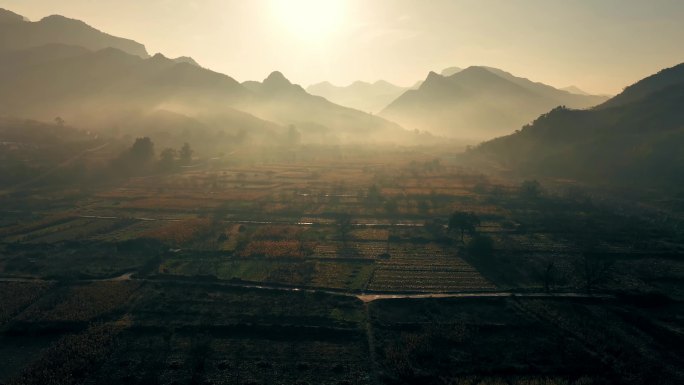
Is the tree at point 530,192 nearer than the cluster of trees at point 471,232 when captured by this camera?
No

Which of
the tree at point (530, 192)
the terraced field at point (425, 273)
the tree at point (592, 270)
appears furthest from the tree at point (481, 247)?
the tree at point (530, 192)

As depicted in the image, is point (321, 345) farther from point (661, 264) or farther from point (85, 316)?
point (661, 264)

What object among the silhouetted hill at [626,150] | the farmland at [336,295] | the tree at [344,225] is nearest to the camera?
the farmland at [336,295]

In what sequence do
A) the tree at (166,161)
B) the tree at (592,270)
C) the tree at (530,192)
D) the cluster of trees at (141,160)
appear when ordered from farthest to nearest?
the tree at (166,161), the cluster of trees at (141,160), the tree at (530,192), the tree at (592,270)

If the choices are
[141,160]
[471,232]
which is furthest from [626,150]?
[141,160]

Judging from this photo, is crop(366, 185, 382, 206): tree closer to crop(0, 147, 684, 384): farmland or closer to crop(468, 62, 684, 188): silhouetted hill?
crop(0, 147, 684, 384): farmland

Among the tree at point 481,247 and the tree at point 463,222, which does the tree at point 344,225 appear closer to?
the tree at point 463,222

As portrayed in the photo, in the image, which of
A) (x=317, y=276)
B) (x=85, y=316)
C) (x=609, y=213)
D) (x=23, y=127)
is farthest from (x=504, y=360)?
(x=23, y=127)

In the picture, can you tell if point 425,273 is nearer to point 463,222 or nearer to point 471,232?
point 463,222

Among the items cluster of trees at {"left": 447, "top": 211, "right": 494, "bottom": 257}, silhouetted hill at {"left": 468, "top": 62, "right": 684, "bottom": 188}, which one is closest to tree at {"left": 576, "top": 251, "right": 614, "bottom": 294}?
cluster of trees at {"left": 447, "top": 211, "right": 494, "bottom": 257}
